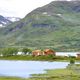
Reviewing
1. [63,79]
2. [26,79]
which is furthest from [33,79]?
[63,79]

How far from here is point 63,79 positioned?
83.6m

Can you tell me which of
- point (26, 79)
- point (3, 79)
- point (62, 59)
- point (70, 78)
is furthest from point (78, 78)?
point (62, 59)

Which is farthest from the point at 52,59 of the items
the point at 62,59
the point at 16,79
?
the point at 16,79

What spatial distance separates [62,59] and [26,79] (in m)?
106

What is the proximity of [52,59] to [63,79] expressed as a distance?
359 ft

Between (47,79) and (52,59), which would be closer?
(47,79)

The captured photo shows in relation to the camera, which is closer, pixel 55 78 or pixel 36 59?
pixel 55 78

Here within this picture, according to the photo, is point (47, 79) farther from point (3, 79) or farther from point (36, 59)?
point (36, 59)

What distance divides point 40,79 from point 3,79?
10.7 m

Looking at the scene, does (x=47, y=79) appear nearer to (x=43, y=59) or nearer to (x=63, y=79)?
(x=63, y=79)

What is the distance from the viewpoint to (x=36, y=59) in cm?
19938

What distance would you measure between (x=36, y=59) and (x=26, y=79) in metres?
113

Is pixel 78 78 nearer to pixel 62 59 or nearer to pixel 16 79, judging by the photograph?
pixel 16 79

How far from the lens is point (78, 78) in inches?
3369
